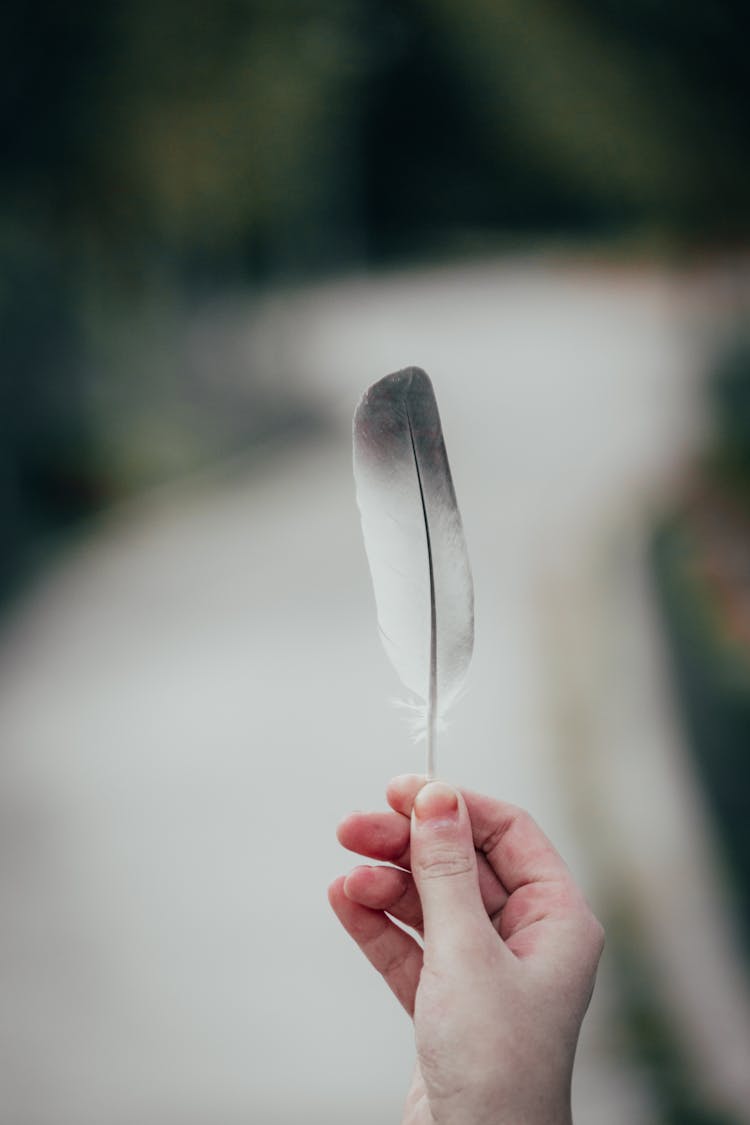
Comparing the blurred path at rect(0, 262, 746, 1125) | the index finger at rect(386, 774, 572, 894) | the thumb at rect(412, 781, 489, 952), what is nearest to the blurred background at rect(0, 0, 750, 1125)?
the blurred path at rect(0, 262, 746, 1125)

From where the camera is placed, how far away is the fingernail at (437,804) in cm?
100

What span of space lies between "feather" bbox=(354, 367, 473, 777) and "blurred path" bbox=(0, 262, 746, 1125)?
1.18m

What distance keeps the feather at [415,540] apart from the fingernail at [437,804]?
35 millimetres

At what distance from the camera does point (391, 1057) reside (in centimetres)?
199

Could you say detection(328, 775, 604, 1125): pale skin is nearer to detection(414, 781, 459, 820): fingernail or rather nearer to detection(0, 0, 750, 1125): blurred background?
detection(414, 781, 459, 820): fingernail

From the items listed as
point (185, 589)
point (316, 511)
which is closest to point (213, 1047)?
point (185, 589)

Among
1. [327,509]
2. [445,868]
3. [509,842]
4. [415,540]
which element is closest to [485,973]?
[445,868]

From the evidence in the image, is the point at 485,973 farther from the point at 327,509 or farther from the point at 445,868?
the point at 327,509

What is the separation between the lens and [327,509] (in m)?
5.65

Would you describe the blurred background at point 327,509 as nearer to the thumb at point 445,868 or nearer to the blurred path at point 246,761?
the blurred path at point 246,761

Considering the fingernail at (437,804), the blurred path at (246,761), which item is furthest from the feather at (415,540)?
the blurred path at (246,761)

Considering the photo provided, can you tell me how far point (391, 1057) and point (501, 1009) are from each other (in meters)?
1.21

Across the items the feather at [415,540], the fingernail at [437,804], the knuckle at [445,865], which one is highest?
the feather at [415,540]

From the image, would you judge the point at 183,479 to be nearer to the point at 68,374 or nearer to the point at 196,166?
the point at 68,374
